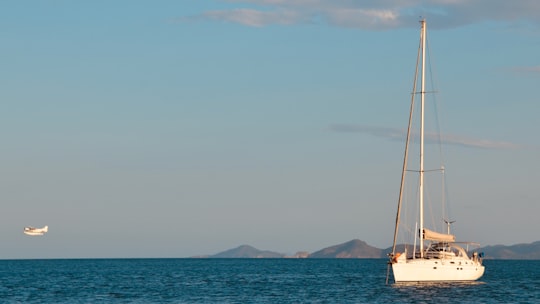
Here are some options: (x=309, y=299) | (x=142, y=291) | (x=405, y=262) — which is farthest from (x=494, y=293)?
(x=142, y=291)

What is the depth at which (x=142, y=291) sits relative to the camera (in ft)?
334

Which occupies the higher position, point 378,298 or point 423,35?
point 423,35

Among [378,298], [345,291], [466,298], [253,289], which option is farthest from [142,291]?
[466,298]

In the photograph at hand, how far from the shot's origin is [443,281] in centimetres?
9038

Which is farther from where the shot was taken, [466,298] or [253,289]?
[253,289]

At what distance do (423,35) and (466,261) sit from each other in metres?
24.8

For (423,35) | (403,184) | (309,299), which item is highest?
(423,35)

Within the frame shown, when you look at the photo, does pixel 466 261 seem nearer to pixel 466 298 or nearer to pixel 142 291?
pixel 466 298

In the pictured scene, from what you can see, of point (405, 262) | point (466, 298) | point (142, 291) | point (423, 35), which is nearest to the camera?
point (466, 298)

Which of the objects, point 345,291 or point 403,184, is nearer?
point 403,184

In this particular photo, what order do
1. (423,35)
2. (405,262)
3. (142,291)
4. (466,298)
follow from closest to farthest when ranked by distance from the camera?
(466,298)
(405,262)
(423,35)
(142,291)

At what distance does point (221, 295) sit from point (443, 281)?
23.3m

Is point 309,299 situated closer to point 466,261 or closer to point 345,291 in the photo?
point 345,291

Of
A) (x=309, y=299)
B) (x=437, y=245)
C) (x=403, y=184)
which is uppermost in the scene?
(x=403, y=184)
